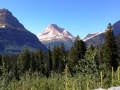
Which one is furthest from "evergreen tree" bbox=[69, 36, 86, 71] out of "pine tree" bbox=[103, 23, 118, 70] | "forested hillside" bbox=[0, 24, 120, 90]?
"pine tree" bbox=[103, 23, 118, 70]

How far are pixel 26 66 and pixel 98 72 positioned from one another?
9330 centimetres

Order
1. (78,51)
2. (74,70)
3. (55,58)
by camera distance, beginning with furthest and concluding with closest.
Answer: (55,58)
(78,51)
(74,70)

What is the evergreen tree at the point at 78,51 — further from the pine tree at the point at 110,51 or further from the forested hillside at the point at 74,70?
the pine tree at the point at 110,51

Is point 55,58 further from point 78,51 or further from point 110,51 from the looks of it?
point 110,51

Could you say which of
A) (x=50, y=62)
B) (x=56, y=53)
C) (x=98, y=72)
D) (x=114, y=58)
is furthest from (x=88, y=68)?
(x=50, y=62)

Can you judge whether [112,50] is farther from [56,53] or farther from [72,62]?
[56,53]

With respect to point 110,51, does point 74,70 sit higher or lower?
lower

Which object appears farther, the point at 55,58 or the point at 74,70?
the point at 55,58

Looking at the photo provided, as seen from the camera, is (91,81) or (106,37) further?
(106,37)

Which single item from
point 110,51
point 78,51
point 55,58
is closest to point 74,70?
point 78,51

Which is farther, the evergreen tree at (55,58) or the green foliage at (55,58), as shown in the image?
the evergreen tree at (55,58)

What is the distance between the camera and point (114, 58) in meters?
74.1

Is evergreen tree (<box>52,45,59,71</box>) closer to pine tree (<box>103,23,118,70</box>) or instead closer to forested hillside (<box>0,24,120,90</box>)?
forested hillside (<box>0,24,120,90</box>)

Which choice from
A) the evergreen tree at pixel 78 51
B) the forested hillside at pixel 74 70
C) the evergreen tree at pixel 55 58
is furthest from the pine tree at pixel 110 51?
the evergreen tree at pixel 55 58
